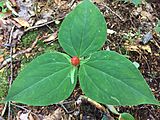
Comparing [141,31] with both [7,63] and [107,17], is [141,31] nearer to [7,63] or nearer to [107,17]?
[107,17]

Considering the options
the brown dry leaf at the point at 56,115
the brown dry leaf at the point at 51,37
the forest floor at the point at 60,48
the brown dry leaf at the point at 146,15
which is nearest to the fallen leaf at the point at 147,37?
the forest floor at the point at 60,48

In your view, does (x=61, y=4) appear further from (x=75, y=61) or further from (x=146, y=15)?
(x=75, y=61)

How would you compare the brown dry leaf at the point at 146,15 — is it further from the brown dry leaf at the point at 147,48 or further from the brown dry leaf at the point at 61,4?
the brown dry leaf at the point at 61,4

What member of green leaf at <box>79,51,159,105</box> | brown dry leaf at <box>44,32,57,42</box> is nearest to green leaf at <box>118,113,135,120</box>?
green leaf at <box>79,51,159,105</box>

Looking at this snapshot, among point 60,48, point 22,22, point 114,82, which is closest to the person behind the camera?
point 114,82

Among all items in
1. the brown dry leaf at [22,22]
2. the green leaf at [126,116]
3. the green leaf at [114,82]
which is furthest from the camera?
the brown dry leaf at [22,22]

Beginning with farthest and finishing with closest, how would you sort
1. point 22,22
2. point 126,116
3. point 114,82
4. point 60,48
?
point 22,22 < point 60,48 < point 126,116 < point 114,82

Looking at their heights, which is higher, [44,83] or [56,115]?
[44,83]

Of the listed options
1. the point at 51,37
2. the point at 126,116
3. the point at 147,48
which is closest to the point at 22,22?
the point at 51,37
